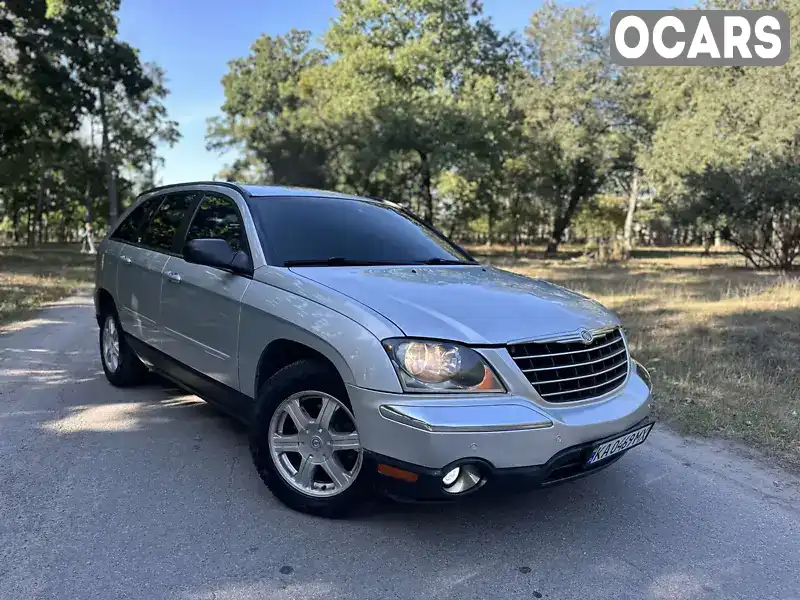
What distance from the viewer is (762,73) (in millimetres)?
18000

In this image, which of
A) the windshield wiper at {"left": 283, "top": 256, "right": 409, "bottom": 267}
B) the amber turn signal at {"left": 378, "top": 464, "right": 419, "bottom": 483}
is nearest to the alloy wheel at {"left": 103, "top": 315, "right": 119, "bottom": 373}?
the windshield wiper at {"left": 283, "top": 256, "right": 409, "bottom": 267}

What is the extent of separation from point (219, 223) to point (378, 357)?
205cm

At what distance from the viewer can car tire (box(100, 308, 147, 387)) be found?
220 inches

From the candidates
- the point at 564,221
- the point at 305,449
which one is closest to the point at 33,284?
the point at 305,449

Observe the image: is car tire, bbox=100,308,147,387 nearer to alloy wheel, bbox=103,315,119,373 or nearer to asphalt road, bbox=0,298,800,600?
alloy wheel, bbox=103,315,119,373

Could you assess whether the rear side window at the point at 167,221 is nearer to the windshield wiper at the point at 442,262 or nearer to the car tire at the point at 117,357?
the car tire at the point at 117,357

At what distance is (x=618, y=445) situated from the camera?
126 inches

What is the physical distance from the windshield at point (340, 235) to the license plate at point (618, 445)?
170cm

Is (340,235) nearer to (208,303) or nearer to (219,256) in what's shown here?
(219,256)

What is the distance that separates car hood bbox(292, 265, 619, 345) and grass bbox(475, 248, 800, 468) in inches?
86.8

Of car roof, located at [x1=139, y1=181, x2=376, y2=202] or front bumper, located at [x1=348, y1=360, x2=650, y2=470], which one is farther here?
car roof, located at [x1=139, y1=181, x2=376, y2=202]

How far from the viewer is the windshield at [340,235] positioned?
13.0 feet

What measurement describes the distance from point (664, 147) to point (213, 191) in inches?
847

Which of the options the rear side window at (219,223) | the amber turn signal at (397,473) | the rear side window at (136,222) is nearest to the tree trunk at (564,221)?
the rear side window at (136,222)
